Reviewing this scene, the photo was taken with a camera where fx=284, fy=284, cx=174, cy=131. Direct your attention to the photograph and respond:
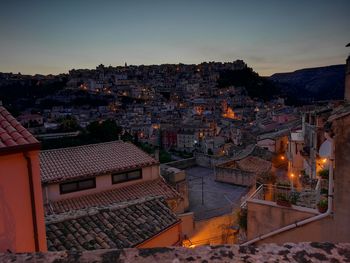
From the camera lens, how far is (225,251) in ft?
5.04

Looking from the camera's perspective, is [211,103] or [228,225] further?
[211,103]

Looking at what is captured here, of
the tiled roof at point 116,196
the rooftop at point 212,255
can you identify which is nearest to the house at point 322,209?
the tiled roof at point 116,196

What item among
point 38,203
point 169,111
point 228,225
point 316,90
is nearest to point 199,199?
point 228,225

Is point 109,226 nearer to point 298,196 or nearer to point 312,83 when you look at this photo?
point 298,196

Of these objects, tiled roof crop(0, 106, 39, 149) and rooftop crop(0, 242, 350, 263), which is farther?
tiled roof crop(0, 106, 39, 149)

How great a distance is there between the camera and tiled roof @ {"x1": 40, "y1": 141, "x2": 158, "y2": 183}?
547 inches

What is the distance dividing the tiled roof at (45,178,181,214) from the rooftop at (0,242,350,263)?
38.2 ft

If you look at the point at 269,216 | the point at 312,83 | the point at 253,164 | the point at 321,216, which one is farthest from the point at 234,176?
the point at 312,83

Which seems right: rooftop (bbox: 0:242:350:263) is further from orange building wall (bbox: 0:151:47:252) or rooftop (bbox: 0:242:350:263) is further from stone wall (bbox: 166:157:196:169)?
stone wall (bbox: 166:157:196:169)

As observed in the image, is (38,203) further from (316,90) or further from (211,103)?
(316,90)

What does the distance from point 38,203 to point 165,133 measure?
80200 millimetres

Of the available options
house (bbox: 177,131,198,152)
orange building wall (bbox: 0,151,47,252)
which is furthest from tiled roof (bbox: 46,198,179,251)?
house (bbox: 177,131,198,152)

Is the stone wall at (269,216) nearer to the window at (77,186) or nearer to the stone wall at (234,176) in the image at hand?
the window at (77,186)

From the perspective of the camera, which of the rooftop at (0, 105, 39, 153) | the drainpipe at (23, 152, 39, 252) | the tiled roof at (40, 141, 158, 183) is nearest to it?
the rooftop at (0, 105, 39, 153)
